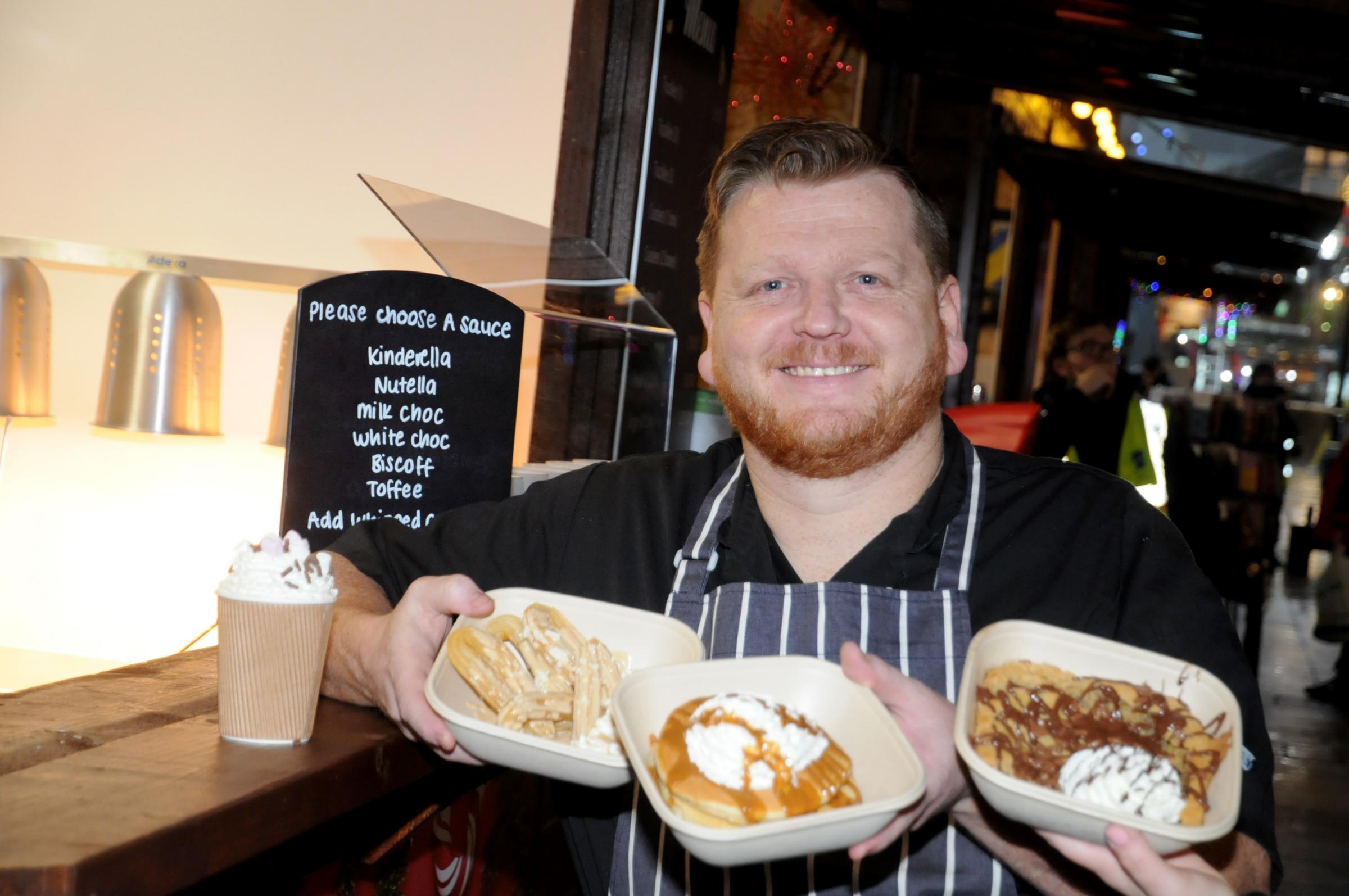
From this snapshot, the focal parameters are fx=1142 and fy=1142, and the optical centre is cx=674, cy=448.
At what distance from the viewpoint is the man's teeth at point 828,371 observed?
163 cm

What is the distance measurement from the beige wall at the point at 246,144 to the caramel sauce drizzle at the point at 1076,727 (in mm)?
2209

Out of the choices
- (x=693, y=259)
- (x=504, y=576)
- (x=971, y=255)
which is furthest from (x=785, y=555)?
(x=971, y=255)

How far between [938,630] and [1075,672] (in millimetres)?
262

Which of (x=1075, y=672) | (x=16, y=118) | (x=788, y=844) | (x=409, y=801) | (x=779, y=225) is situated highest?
(x=16, y=118)

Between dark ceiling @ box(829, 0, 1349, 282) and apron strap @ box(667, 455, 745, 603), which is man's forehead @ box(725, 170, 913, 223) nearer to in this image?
apron strap @ box(667, 455, 745, 603)

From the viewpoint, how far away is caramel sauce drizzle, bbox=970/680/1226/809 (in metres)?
1.02

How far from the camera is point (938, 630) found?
4.63ft

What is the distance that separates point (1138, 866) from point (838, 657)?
491 mm

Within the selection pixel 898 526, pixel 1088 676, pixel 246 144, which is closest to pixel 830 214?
pixel 898 526

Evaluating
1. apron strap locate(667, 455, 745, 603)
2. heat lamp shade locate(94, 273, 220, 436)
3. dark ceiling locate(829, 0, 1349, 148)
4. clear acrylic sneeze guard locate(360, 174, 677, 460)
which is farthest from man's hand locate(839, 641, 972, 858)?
dark ceiling locate(829, 0, 1349, 148)

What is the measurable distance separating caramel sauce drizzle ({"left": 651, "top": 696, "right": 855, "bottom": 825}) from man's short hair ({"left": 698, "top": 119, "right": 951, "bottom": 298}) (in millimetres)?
923

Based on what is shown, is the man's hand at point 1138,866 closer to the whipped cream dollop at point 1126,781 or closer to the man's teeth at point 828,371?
the whipped cream dollop at point 1126,781

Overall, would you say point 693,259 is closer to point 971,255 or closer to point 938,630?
point 938,630

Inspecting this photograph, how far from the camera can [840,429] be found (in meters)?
1.58
